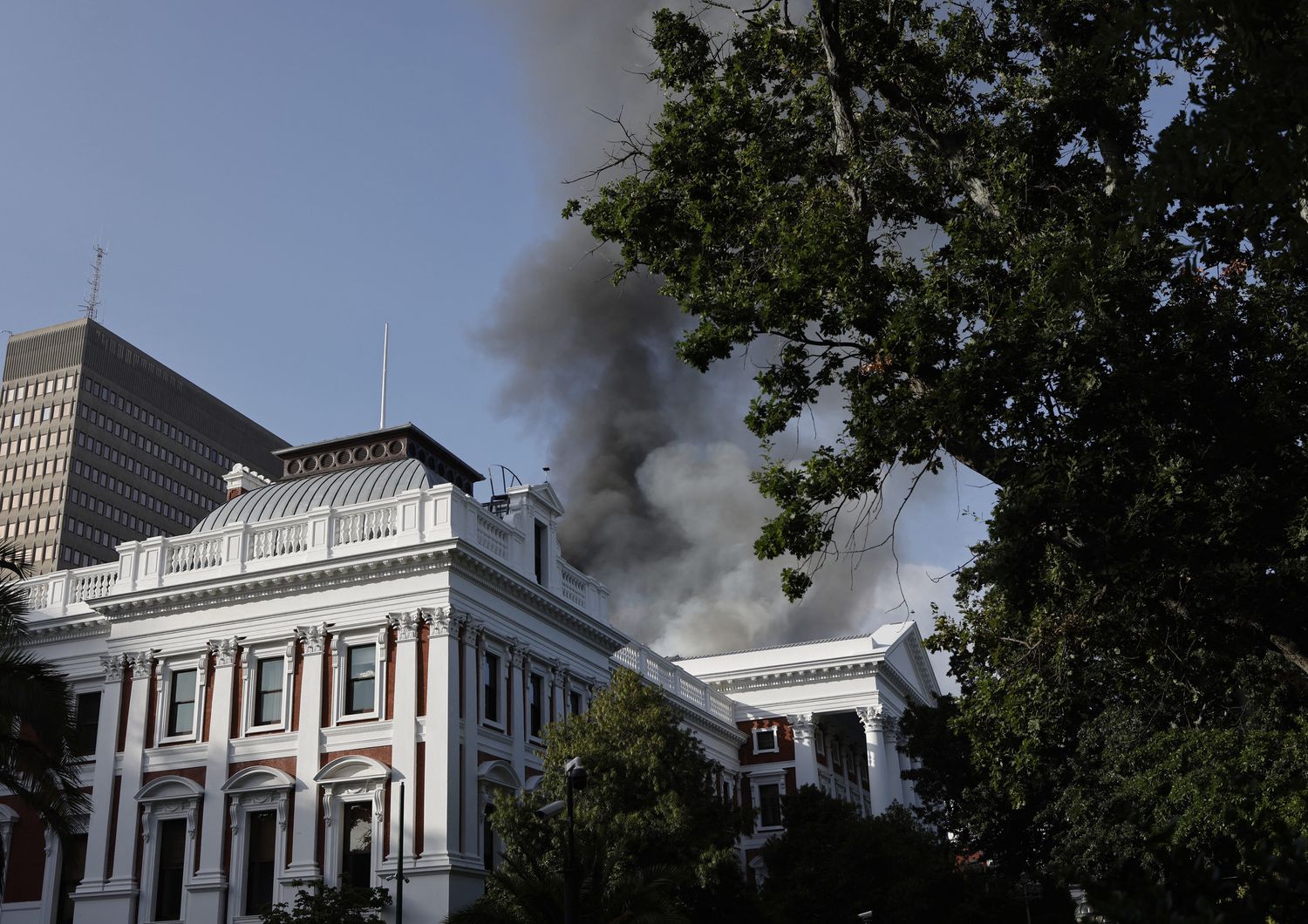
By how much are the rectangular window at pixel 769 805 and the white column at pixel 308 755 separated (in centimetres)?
3187

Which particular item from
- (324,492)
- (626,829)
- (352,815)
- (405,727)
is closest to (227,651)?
(324,492)

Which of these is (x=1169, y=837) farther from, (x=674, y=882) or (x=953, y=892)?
(x=953, y=892)

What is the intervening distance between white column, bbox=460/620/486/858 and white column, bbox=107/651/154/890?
9.42 metres

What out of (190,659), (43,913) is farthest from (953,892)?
(43,913)

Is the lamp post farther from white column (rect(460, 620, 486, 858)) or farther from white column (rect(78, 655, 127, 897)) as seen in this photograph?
white column (rect(78, 655, 127, 897))

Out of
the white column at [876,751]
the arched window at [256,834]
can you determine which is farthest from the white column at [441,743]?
the white column at [876,751]

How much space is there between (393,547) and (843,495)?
19953 mm

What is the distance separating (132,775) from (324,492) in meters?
9.58

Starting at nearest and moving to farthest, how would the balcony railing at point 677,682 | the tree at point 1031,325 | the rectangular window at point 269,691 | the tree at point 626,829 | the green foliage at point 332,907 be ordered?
the tree at point 1031,325 < the tree at point 626,829 < the green foliage at point 332,907 < the rectangular window at point 269,691 < the balcony railing at point 677,682

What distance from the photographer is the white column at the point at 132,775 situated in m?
35.0

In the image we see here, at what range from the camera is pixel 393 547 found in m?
34.8

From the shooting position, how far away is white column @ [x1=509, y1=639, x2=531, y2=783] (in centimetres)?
3681

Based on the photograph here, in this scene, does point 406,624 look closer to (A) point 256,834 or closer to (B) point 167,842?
(A) point 256,834

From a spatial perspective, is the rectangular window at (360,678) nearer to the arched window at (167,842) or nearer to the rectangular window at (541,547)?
the arched window at (167,842)
